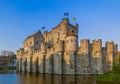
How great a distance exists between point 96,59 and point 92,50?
286cm

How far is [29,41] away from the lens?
328 feet

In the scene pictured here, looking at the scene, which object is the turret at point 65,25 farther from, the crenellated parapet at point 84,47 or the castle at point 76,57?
the crenellated parapet at point 84,47

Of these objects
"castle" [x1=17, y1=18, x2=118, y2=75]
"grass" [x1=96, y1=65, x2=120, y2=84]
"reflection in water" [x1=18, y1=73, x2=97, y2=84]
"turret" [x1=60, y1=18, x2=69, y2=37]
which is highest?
"turret" [x1=60, y1=18, x2=69, y2=37]

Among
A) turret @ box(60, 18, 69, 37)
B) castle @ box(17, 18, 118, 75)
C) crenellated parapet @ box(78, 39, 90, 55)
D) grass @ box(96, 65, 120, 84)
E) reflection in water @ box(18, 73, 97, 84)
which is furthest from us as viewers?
turret @ box(60, 18, 69, 37)

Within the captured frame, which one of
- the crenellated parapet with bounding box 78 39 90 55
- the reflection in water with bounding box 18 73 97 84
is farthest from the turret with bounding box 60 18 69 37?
the reflection in water with bounding box 18 73 97 84

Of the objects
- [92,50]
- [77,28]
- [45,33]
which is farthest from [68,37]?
[45,33]

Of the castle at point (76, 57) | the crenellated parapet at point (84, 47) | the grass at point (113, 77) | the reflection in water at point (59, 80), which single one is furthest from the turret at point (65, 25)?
the grass at point (113, 77)

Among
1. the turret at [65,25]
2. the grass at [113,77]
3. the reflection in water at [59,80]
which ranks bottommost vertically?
the reflection in water at [59,80]

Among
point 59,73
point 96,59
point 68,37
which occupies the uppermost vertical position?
point 68,37

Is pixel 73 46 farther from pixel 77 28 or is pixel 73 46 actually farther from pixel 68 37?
pixel 77 28

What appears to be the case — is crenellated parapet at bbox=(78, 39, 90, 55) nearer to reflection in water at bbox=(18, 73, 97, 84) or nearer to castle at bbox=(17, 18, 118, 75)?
castle at bbox=(17, 18, 118, 75)

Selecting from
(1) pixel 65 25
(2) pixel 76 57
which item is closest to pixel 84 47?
(2) pixel 76 57

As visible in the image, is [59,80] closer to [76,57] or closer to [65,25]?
[76,57]

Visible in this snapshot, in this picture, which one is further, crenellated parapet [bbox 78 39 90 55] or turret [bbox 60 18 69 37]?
turret [bbox 60 18 69 37]
